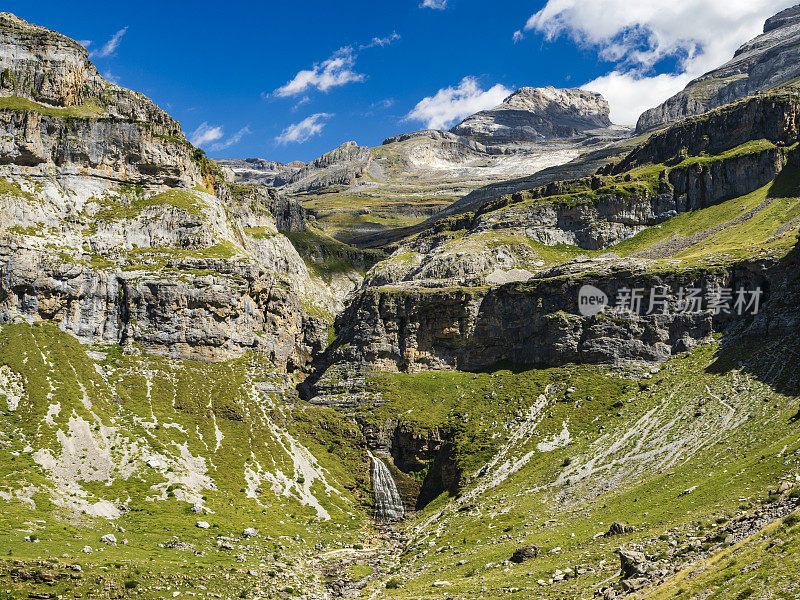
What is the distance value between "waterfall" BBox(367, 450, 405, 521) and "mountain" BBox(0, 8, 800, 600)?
116 centimetres

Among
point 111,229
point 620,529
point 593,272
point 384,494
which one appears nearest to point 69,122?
point 111,229

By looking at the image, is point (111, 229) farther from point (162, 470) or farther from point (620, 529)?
point (620, 529)

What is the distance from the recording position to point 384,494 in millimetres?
112250

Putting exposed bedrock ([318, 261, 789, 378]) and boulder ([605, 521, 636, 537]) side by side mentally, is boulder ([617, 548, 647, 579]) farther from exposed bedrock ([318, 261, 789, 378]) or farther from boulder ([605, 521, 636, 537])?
exposed bedrock ([318, 261, 789, 378])

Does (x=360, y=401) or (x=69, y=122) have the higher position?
(x=69, y=122)

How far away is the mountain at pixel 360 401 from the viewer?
196ft

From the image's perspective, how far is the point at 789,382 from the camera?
88.9m

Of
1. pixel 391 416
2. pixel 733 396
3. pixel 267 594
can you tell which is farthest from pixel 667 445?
pixel 267 594

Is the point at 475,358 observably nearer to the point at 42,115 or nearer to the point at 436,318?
the point at 436,318

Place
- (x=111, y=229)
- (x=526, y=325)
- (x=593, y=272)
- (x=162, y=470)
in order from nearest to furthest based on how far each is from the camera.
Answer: (x=162, y=470) → (x=111, y=229) → (x=593, y=272) → (x=526, y=325)

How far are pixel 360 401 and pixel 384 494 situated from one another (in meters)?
21.9

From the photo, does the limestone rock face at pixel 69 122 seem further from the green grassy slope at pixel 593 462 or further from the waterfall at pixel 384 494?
the waterfall at pixel 384 494

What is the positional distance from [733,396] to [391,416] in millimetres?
61093

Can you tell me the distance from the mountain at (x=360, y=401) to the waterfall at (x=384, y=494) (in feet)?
3.80
